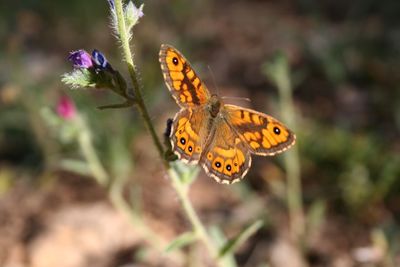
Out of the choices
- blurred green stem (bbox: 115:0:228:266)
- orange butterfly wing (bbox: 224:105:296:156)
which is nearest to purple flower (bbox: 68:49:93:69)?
blurred green stem (bbox: 115:0:228:266)

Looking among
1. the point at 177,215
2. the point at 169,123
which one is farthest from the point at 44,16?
the point at 169,123

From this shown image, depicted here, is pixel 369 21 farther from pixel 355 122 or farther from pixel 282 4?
pixel 355 122

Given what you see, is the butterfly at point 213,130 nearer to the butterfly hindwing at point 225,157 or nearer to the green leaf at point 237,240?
the butterfly hindwing at point 225,157

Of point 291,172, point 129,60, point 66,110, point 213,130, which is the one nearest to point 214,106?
point 213,130

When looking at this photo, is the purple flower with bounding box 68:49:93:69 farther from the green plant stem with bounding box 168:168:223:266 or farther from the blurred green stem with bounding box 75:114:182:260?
the blurred green stem with bounding box 75:114:182:260

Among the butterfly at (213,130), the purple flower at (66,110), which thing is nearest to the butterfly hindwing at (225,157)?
the butterfly at (213,130)

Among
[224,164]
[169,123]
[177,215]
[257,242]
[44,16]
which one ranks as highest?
[44,16]
